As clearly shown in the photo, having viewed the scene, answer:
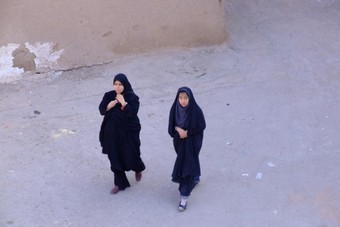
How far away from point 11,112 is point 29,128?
1.87 ft

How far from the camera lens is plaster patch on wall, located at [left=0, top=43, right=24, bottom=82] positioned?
9.56 m

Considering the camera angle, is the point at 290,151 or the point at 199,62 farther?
the point at 199,62

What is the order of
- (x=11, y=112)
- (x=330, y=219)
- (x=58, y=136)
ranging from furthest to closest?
1. (x=11, y=112)
2. (x=58, y=136)
3. (x=330, y=219)

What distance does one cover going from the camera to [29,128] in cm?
839

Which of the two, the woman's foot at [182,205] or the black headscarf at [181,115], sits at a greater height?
the black headscarf at [181,115]

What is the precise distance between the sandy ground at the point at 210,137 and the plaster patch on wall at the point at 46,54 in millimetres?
195

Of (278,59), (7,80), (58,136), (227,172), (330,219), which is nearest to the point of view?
(330,219)

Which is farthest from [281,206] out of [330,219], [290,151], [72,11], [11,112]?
[72,11]

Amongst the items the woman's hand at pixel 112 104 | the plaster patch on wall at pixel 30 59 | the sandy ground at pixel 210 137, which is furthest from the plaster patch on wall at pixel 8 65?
the woman's hand at pixel 112 104

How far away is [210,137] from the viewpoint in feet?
26.5

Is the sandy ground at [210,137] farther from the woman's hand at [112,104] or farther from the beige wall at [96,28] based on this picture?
the woman's hand at [112,104]

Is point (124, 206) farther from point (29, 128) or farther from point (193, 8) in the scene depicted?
point (193, 8)

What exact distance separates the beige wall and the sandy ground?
0.20 m

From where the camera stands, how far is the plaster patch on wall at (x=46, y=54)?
9.71 meters
